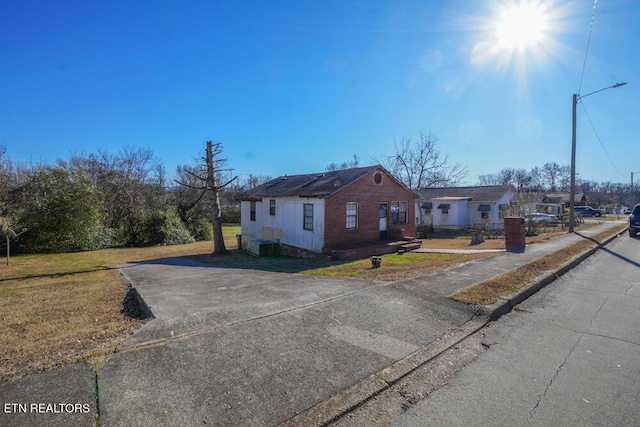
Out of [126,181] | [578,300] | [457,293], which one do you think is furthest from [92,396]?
[126,181]

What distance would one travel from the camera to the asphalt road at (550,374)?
2.85 metres

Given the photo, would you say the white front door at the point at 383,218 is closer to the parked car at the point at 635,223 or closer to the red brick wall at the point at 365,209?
the red brick wall at the point at 365,209

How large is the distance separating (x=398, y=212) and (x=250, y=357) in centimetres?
1585

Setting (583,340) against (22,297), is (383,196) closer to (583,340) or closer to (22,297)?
(583,340)

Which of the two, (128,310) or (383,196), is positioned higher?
(383,196)

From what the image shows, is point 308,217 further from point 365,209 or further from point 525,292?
point 525,292

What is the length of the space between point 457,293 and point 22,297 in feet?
33.3

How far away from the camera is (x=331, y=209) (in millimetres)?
14984

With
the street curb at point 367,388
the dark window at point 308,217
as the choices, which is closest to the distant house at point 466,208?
the dark window at point 308,217

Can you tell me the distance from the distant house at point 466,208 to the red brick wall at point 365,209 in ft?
43.4

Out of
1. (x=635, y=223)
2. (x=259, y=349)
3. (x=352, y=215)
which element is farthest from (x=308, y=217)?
(x=635, y=223)

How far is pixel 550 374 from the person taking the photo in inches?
140

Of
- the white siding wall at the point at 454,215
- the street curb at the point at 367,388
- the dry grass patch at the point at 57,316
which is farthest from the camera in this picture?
the white siding wall at the point at 454,215

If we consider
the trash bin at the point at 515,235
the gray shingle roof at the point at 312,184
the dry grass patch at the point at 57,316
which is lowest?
the dry grass patch at the point at 57,316
